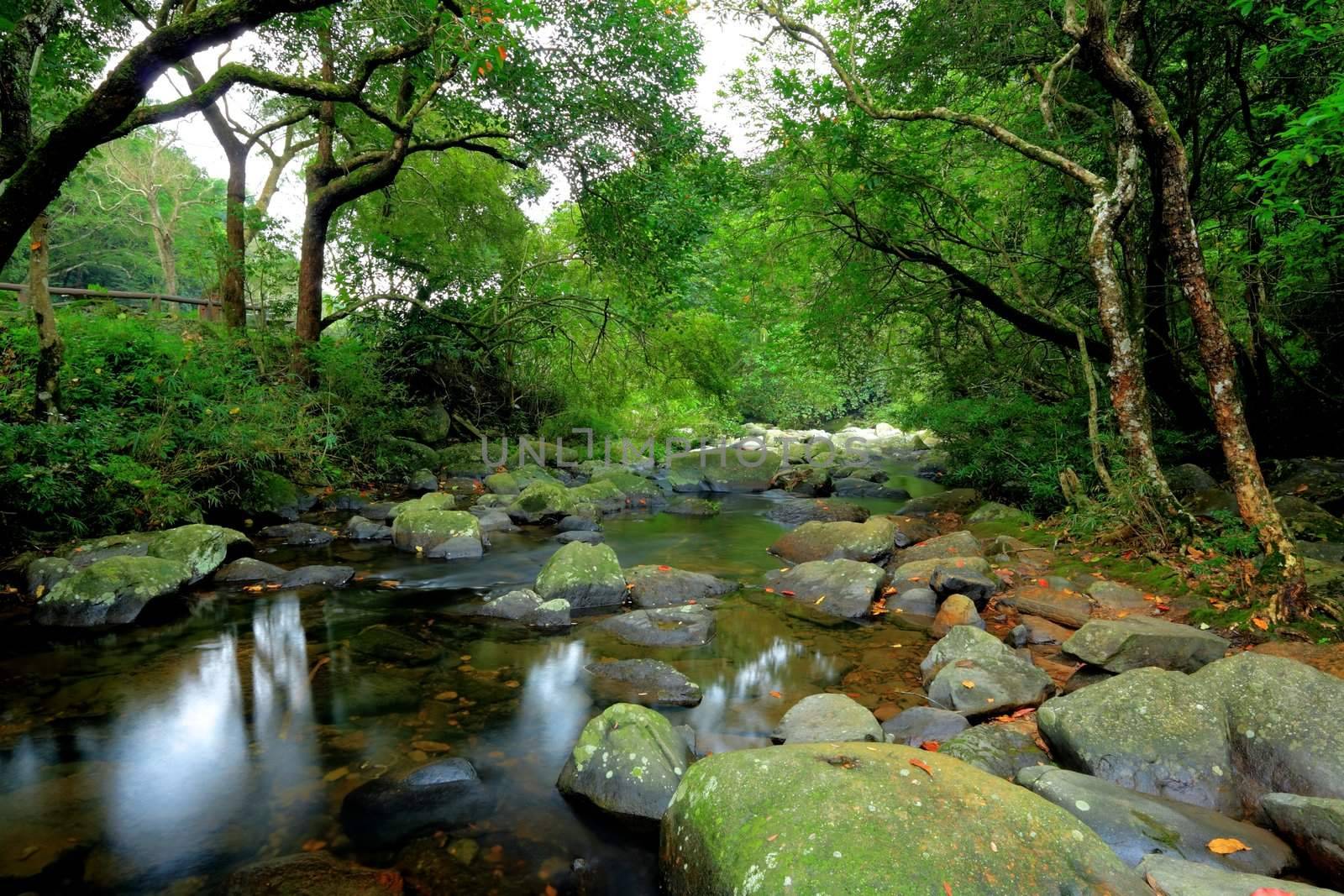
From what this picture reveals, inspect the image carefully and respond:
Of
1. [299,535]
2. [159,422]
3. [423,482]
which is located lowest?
[299,535]

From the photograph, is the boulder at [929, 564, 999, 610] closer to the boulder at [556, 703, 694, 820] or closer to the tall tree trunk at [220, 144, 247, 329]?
the boulder at [556, 703, 694, 820]

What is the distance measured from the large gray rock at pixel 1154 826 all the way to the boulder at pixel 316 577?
6270mm

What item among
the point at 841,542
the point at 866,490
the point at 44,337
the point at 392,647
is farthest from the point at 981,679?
the point at 866,490

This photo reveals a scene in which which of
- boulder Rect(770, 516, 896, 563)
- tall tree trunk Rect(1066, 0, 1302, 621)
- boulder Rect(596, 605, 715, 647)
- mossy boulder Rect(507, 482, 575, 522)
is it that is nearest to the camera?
tall tree trunk Rect(1066, 0, 1302, 621)

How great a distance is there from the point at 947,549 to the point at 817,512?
13.2ft

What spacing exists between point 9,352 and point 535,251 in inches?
395

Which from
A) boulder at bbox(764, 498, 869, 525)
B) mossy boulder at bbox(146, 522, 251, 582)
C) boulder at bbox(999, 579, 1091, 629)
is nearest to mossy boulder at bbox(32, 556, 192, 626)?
mossy boulder at bbox(146, 522, 251, 582)

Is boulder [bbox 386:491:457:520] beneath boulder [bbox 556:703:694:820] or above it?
above

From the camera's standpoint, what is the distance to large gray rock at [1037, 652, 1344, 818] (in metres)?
2.79

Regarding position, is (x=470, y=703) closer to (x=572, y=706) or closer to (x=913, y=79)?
(x=572, y=706)

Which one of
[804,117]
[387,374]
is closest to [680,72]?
[804,117]

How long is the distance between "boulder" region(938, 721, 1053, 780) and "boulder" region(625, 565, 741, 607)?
10.6ft

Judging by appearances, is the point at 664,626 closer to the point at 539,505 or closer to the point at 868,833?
the point at 868,833

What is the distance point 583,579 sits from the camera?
244 inches
